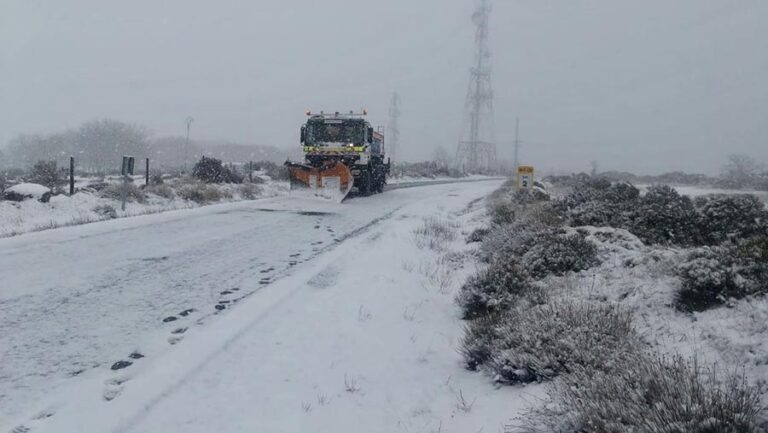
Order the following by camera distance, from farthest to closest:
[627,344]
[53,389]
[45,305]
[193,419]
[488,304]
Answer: [488,304] → [45,305] → [627,344] → [53,389] → [193,419]

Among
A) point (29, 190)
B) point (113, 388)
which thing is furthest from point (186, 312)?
point (29, 190)

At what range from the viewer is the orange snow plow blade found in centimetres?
1827

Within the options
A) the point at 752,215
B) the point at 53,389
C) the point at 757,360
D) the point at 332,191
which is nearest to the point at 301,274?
the point at 53,389

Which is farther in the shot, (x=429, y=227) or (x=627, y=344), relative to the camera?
(x=429, y=227)

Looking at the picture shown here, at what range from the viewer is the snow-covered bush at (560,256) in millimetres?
6680

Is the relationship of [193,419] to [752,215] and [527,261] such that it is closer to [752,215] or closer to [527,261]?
[527,261]

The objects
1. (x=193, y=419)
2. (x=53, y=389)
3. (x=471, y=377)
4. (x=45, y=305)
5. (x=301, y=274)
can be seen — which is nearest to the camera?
(x=193, y=419)

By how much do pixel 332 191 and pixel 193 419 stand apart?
15.1m

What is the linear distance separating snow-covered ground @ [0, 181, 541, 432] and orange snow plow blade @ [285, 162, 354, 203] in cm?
948

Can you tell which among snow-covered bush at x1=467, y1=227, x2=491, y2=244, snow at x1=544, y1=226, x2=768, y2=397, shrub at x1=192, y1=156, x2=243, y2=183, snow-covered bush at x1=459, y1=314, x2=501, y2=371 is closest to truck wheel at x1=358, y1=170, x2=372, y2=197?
shrub at x1=192, y1=156, x2=243, y2=183

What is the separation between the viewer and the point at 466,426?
3.42m

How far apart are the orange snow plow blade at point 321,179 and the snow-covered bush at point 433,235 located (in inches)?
238

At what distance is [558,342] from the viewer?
3.94 metres

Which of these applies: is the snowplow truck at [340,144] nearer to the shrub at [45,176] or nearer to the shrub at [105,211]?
the shrub at [105,211]
